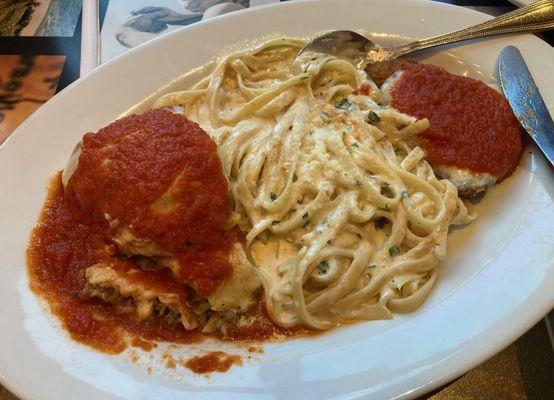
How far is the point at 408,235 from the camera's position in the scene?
9.00ft

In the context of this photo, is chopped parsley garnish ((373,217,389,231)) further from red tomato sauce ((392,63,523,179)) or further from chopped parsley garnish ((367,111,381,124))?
chopped parsley garnish ((367,111,381,124))

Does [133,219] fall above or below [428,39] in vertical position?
below

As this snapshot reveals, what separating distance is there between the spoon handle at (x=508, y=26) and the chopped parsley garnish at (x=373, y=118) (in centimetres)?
74

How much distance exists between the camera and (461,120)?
2977 millimetres

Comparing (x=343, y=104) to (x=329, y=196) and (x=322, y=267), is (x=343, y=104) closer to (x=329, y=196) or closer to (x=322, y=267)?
(x=329, y=196)

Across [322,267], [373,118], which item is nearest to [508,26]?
[373,118]

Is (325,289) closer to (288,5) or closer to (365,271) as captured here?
(365,271)

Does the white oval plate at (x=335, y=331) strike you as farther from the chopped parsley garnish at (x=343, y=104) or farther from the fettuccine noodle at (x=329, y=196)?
the chopped parsley garnish at (x=343, y=104)

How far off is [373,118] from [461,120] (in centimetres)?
55

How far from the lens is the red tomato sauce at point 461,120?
9.39 feet

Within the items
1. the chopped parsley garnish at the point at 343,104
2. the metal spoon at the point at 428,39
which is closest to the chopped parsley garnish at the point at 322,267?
the chopped parsley garnish at the point at 343,104

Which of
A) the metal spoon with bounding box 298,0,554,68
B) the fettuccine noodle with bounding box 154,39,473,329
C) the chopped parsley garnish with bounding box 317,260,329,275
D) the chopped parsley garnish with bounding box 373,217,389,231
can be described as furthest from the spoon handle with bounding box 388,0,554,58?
the chopped parsley garnish with bounding box 317,260,329,275

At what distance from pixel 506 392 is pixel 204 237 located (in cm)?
196

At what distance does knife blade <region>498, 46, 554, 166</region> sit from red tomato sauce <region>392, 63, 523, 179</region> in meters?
0.06
